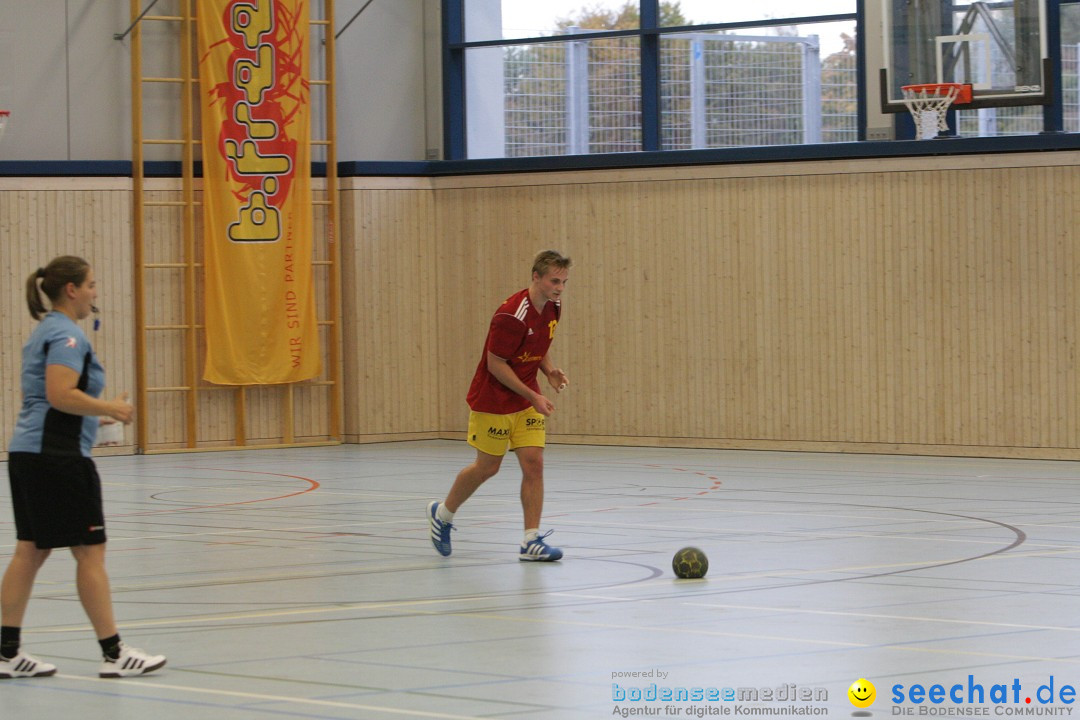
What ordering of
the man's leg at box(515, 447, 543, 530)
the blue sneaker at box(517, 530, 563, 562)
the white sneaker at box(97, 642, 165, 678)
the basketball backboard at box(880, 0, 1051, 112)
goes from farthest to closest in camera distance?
1. the basketball backboard at box(880, 0, 1051, 112)
2. the man's leg at box(515, 447, 543, 530)
3. the blue sneaker at box(517, 530, 563, 562)
4. the white sneaker at box(97, 642, 165, 678)

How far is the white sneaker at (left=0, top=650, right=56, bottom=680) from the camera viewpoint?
19.3ft

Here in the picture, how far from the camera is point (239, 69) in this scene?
18766 millimetres

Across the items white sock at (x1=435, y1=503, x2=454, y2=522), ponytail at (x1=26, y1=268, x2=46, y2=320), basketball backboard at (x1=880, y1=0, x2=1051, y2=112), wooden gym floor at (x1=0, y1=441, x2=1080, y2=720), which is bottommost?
wooden gym floor at (x1=0, y1=441, x2=1080, y2=720)

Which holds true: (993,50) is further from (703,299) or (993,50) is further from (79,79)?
(79,79)

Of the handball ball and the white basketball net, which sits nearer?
the handball ball

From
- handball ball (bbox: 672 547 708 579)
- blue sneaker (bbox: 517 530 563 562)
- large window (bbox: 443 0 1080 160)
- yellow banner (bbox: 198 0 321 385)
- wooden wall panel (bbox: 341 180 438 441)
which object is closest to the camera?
handball ball (bbox: 672 547 708 579)

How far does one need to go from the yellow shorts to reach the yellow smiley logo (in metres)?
3.90

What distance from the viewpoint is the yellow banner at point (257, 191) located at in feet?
61.1

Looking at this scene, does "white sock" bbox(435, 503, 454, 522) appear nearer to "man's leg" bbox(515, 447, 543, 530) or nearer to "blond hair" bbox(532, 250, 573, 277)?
"man's leg" bbox(515, 447, 543, 530)

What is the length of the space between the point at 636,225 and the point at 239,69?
5006 millimetres

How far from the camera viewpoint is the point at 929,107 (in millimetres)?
17016

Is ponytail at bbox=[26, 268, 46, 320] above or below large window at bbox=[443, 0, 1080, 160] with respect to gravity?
below

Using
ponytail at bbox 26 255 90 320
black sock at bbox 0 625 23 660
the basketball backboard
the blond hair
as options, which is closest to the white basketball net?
the basketball backboard

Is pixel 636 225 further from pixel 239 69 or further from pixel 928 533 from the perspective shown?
pixel 928 533
